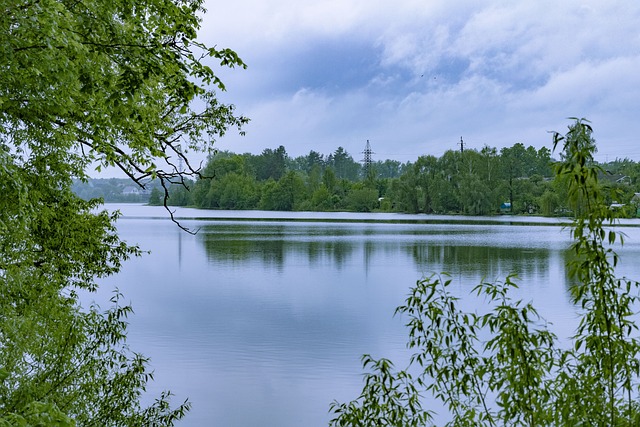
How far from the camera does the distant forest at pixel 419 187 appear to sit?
80.1 metres

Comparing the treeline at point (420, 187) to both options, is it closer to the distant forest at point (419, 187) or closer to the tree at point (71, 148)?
the distant forest at point (419, 187)

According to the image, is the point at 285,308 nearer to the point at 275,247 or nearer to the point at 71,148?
the point at 71,148

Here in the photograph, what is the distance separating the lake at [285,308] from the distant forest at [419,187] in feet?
104

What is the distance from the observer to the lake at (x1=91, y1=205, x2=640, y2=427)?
11750 millimetres

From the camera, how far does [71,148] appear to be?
738 cm

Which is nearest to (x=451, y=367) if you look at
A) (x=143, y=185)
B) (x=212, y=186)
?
(x=143, y=185)

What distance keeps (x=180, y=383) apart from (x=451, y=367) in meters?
8.33

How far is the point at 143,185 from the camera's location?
7.36m

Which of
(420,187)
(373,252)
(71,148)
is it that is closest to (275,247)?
(373,252)

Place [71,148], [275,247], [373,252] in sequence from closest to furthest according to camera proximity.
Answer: [71,148] → [373,252] → [275,247]

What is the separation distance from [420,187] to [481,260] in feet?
177

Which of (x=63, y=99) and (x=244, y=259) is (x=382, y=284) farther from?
(x=63, y=99)

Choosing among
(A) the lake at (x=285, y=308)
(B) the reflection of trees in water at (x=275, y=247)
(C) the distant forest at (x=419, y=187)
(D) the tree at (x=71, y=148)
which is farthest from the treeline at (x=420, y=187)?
(D) the tree at (x=71, y=148)

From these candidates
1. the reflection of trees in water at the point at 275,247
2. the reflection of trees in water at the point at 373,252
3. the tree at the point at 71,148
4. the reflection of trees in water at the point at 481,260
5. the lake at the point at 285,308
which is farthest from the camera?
the reflection of trees in water at the point at 275,247
